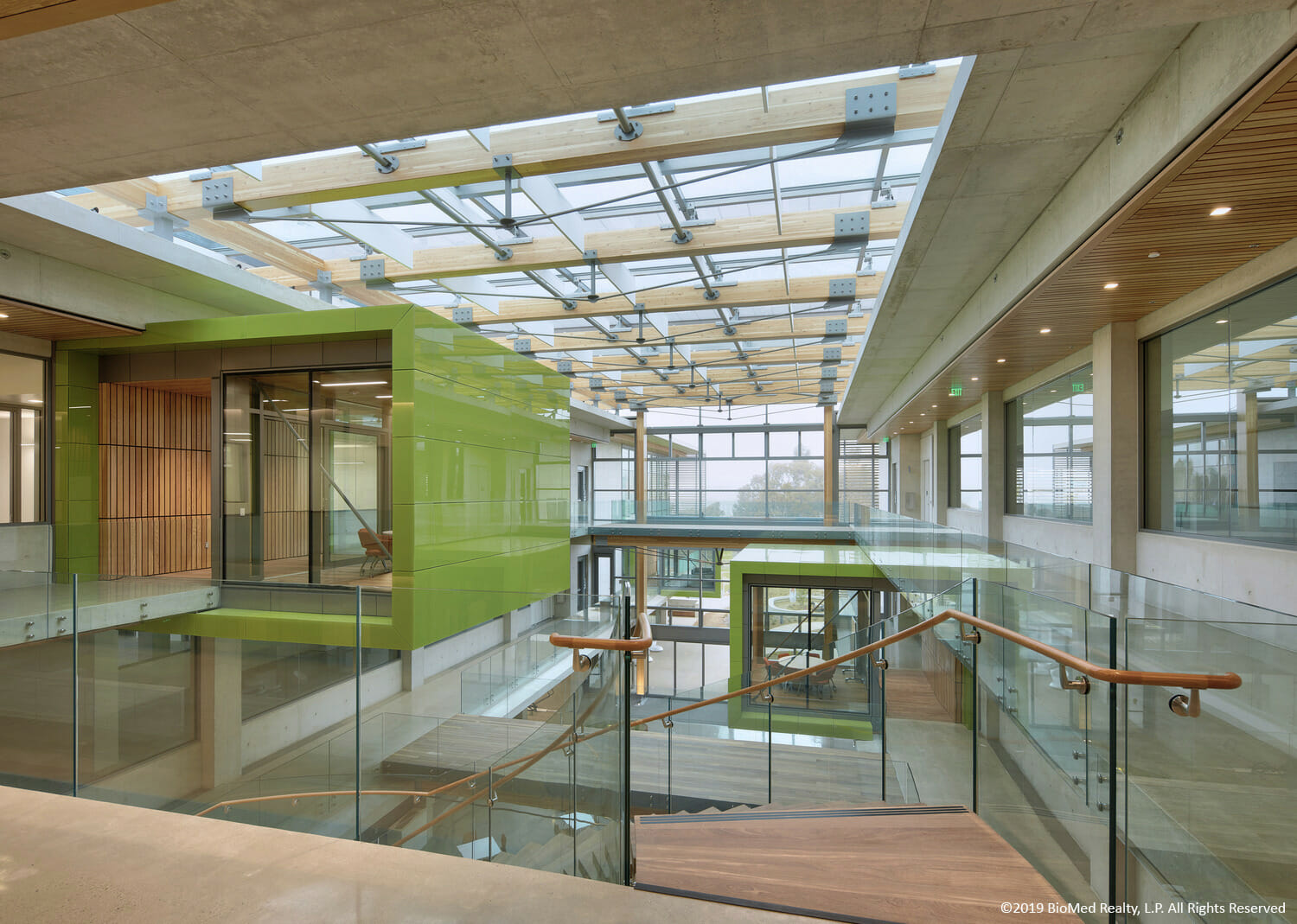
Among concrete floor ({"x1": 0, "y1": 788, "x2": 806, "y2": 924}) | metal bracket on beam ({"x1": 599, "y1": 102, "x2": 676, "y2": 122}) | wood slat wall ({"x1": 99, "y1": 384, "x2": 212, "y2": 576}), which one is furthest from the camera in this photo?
wood slat wall ({"x1": 99, "y1": 384, "x2": 212, "y2": 576})

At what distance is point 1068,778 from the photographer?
2.97 meters

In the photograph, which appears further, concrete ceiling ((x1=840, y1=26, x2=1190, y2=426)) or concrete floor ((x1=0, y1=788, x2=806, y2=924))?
concrete ceiling ((x1=840, y1=26, x2=1190, y2=426))

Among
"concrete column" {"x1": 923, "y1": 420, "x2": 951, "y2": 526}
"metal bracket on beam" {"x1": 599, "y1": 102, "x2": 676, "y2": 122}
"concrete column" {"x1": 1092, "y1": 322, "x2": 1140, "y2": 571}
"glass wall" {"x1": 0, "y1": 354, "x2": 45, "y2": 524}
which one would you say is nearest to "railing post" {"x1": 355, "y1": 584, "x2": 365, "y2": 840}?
"metal bracket on beam" {"x1": 599, "y1": 102, "x2": 676, "y2": 122}

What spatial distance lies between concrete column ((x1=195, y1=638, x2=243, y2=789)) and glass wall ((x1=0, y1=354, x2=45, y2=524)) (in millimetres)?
6184

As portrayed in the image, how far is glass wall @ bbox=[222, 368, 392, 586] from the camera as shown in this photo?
1000 centimetres

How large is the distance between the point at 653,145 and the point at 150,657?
5.96 meters

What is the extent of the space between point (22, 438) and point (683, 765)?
10417 mm

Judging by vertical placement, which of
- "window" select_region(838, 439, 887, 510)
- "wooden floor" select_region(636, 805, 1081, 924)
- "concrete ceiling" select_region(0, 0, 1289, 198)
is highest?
"concrete ceiling" select_region(0, 0, 1289, 198)

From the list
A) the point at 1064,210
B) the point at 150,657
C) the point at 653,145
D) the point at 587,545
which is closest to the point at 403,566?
the point at 150,657

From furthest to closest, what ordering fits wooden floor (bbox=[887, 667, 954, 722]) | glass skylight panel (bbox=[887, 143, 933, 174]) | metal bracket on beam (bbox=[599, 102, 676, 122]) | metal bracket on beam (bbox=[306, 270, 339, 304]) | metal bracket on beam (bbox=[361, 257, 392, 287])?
metal bracket on beam (bbox=[306, 270, 339, 304]) < metal bracket on beam (bbox=[361, 257, 392, 287]) < glass skylight panel (bbox=[887, 143, 933, 174]) < metal bracket on beam (bbox=[599, 102, 676, 122]) < wooden floor (bbox=[887, 667, 954, 722])

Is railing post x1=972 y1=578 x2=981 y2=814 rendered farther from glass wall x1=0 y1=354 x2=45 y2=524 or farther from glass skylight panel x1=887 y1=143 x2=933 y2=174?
glass wall x1=0 y1=354 x2=45 y2=524

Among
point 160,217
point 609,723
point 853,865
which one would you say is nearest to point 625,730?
point 609,723

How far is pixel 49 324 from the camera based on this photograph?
9.27 meters

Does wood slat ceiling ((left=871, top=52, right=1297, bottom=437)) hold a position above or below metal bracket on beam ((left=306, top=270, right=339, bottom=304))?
below
